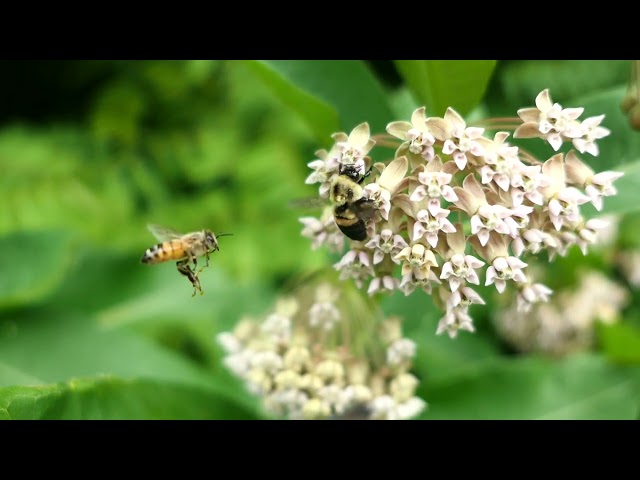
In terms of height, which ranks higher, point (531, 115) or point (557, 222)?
point (531, 115)

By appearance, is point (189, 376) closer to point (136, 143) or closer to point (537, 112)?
point (537, 112)

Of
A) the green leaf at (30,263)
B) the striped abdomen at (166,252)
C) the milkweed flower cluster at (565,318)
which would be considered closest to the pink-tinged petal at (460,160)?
the striped abdomen at (166,252)

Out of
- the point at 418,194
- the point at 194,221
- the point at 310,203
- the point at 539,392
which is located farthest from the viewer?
the point at 194,221

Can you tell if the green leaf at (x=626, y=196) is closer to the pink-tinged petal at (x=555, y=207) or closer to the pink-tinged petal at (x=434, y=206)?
the pink-tinged petal at (x=555, y=207)

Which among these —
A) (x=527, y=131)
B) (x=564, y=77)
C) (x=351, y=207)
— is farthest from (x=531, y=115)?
(x=564, y=77)

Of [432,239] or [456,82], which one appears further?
[456,82]

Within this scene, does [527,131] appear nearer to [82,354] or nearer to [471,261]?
[471,261]

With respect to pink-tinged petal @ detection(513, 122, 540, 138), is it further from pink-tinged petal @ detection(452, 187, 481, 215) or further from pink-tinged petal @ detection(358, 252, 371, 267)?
pink-tinged petal @ detection(358, 252, 371, 267)

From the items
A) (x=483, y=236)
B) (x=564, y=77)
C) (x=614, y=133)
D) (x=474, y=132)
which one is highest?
(x=564, y=77)
